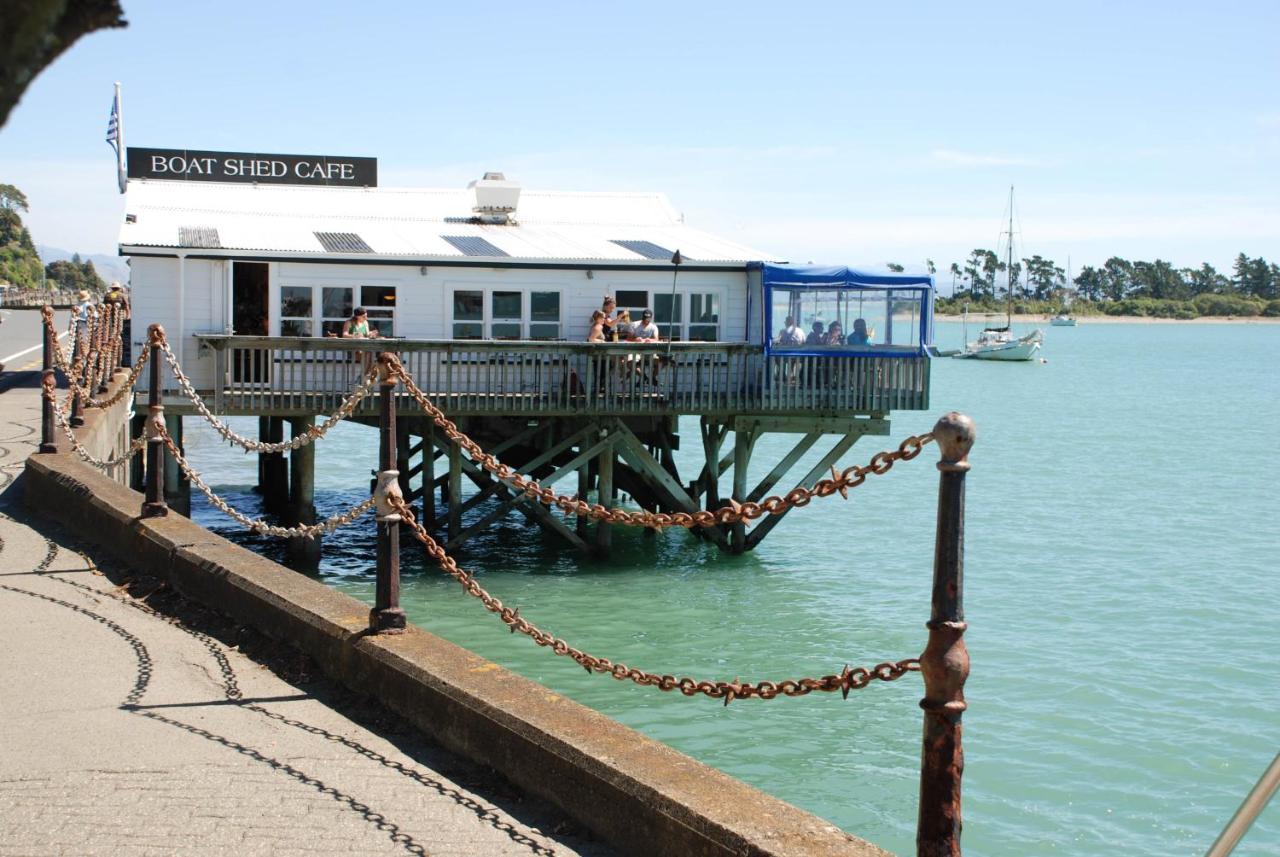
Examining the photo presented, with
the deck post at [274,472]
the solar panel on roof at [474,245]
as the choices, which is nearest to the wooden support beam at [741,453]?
the solar panel on roof at [474,245]

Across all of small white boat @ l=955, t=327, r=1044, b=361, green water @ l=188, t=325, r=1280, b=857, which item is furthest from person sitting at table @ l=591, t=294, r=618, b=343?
small white boat @ l=955, t=327, r=1044, b=361

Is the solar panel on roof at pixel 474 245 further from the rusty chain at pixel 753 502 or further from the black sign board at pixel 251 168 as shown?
the rusty chain at pixel 753 502

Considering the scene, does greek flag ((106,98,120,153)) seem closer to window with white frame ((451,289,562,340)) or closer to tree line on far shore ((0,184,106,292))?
window with white frame ((451,289,562,340))

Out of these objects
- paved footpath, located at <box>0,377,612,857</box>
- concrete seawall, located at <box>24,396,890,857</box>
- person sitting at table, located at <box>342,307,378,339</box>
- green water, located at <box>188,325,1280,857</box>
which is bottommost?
green water, located at <box>188,325,1280,857</box>

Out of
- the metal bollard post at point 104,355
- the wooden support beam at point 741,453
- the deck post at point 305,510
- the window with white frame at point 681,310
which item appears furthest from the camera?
the metal bollard post at point 104,355

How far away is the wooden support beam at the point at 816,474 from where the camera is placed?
25016 millimetres

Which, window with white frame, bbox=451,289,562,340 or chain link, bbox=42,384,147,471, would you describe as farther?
window with white frame, bbox=451,289,562,340

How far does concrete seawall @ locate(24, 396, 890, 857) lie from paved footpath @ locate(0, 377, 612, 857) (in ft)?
0.43

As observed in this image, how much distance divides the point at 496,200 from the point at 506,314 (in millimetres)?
5054

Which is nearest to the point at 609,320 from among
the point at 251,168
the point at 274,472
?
the point at 274,472

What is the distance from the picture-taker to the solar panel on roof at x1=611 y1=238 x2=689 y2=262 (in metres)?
25.8

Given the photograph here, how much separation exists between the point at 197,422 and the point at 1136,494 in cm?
2953

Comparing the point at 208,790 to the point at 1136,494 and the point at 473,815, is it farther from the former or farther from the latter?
the point at 1136,494

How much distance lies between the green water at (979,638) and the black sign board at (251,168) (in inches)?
267
